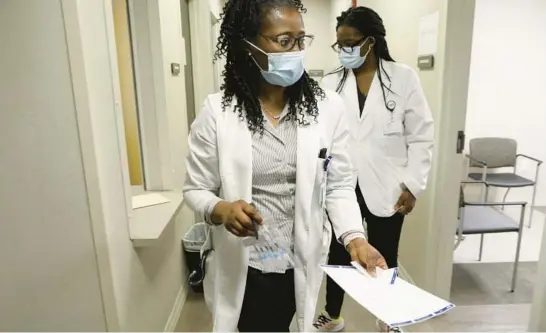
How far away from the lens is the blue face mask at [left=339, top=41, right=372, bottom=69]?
1.80 m

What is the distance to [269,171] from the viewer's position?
3.47 feet

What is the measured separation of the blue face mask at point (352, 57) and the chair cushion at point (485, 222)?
3.95ft

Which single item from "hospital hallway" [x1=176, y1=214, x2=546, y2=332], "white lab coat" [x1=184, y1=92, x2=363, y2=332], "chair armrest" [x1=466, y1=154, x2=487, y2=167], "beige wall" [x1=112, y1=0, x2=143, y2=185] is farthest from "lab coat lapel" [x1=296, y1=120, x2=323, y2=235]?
"chair armrest" [x1=466, y1=154, x2=487, y2=167]

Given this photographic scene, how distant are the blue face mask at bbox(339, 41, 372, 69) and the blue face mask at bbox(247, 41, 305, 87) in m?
0.75

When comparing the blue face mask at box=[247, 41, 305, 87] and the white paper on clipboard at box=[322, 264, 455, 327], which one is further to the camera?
the blue face mask at box=[247, 41, 305, 87]

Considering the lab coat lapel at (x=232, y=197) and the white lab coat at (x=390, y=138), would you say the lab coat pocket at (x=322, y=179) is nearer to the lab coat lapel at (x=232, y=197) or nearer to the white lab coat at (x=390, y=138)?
the lab coat lapel at (x=232, y=197)

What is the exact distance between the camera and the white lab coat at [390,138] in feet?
5.87

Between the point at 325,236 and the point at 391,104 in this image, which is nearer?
the point at 325,236

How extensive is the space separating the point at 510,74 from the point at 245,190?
3.49 metres

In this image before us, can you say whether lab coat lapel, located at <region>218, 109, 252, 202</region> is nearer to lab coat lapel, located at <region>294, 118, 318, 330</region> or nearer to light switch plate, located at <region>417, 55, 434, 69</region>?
lab coat lapel, located at <region>294, 118, 318, 330</region>

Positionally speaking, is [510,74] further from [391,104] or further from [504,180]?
[391,104]

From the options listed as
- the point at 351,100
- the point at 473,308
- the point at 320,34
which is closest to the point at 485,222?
the point at 473,308

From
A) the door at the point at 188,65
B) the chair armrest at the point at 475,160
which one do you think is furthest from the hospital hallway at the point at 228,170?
the chair armrest at the point at 475,160

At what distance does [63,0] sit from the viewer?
114 cm
